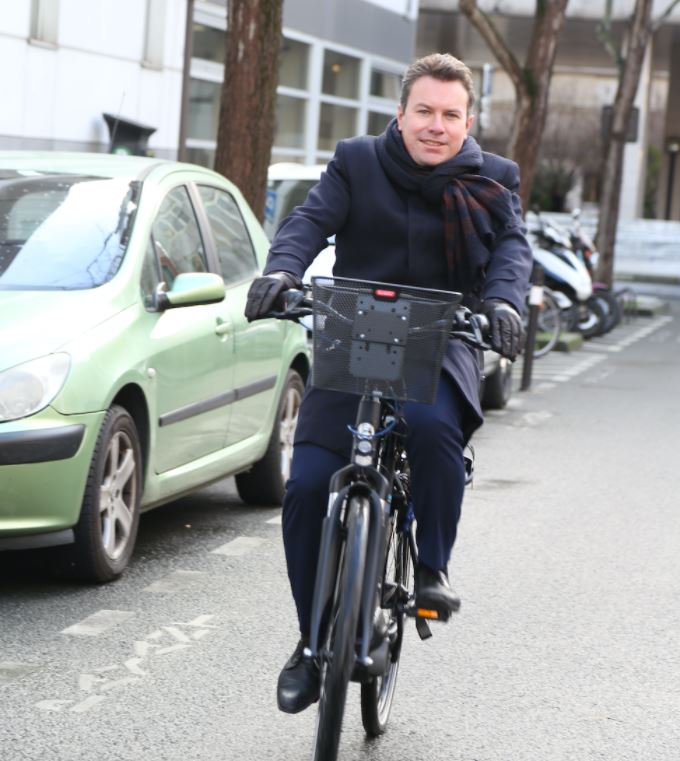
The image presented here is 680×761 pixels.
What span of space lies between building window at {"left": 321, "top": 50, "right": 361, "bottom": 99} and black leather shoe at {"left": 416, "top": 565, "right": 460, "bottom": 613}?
23319 mm

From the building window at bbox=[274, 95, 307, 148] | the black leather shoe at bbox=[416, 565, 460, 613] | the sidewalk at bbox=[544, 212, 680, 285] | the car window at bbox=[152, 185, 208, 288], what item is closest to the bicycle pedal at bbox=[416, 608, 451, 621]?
the black leather shoe at bbox=[416, 565, 460, 613]

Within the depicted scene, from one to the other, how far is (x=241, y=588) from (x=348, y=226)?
7.57 feet

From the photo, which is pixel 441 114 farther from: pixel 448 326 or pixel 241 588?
pixel 241 588

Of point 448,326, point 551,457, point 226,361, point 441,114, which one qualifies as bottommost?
point 551,457

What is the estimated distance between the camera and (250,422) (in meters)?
7.80

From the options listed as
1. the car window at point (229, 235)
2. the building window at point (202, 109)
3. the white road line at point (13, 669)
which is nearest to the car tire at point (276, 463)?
the car window at point (229, 235)

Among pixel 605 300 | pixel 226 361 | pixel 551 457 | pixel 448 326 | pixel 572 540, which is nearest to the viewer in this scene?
pixel 448 326

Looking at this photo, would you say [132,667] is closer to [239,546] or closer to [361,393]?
[361,393]

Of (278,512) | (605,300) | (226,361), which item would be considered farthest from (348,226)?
(605,300)

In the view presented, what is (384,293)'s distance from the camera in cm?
405

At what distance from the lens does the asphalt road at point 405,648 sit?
4.73 meters

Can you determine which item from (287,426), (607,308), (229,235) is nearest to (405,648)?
(287,426)

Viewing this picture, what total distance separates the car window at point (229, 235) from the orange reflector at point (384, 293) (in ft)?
12.4

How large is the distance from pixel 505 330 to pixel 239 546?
3454mm
